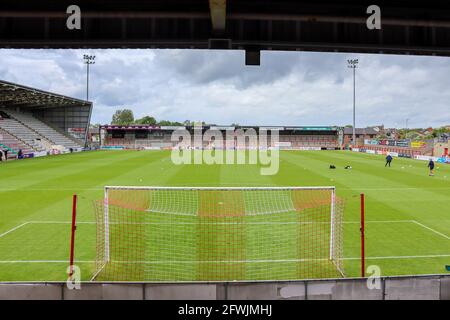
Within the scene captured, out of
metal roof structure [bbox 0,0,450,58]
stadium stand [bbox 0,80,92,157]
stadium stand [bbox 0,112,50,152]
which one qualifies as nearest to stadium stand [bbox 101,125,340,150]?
stadium stand [bbox 0,80,92,157]

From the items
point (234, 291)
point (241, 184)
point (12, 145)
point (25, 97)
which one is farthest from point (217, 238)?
point (25, 97)

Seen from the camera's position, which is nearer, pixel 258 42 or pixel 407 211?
pixel 258 42

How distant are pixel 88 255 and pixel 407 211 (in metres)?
14.4

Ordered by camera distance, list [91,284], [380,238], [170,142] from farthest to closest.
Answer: [170,142] → [380,238] → [91,284]

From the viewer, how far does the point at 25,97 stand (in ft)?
184

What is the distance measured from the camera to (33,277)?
29.7ft

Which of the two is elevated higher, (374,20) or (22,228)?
(374,20)

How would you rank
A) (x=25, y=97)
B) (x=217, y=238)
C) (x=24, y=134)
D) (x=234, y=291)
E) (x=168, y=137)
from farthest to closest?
1. (x=168, y=137)
2. (x=24, y=134)
3. (x=25, y=97)
4. (x=217, y=238)
5. (x=234, y=291)

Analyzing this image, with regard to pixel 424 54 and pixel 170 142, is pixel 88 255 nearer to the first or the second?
pixel 424 54

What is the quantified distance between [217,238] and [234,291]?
5624 mm

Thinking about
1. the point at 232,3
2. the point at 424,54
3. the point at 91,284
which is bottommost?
the point at 91,284

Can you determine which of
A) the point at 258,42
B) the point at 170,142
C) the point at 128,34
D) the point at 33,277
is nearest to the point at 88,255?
the point at 33,277

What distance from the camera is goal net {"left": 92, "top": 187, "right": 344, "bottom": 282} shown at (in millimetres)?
9523

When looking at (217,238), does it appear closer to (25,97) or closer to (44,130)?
(25,97)
